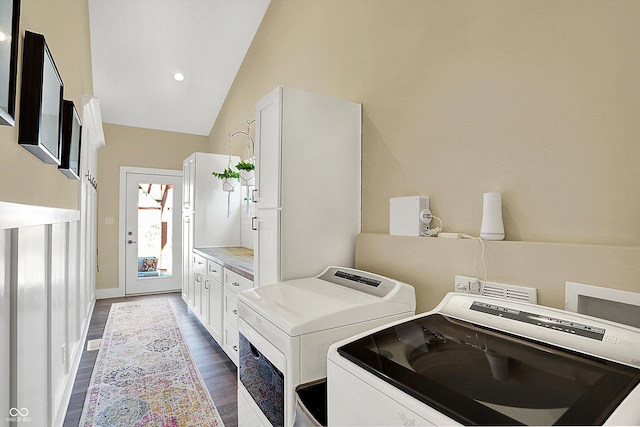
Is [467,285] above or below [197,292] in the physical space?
above

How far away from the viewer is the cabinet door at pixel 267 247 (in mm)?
1853

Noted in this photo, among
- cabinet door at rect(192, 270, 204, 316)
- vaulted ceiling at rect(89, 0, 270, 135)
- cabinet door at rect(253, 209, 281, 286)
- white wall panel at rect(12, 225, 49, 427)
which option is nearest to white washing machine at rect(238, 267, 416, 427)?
cabinet door at rect(253, 209, 281, 286)

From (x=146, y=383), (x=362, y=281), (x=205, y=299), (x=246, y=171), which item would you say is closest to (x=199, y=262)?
(x=205, y=299)

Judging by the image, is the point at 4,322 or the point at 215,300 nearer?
the point at 4,322

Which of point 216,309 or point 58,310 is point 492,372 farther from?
point 216,309

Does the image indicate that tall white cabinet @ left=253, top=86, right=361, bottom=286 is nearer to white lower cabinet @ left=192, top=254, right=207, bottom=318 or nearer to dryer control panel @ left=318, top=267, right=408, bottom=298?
dryer control panel @ left=318, top=267, right=408, bottom=298

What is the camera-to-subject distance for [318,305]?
1.36 meters

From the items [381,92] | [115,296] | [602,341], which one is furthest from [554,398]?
[115,296]

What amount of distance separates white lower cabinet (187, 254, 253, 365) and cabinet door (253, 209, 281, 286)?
30cm

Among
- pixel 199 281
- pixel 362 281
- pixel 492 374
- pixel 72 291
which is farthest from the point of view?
pixel 199 281

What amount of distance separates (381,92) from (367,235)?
0.84 metres

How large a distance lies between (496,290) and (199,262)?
3.27 m

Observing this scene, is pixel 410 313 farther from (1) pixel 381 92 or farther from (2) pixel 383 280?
(1) pixel 381 92

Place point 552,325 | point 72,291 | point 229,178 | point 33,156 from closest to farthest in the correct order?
point 552,325, point 33,156, point 72,291, point 229,178
